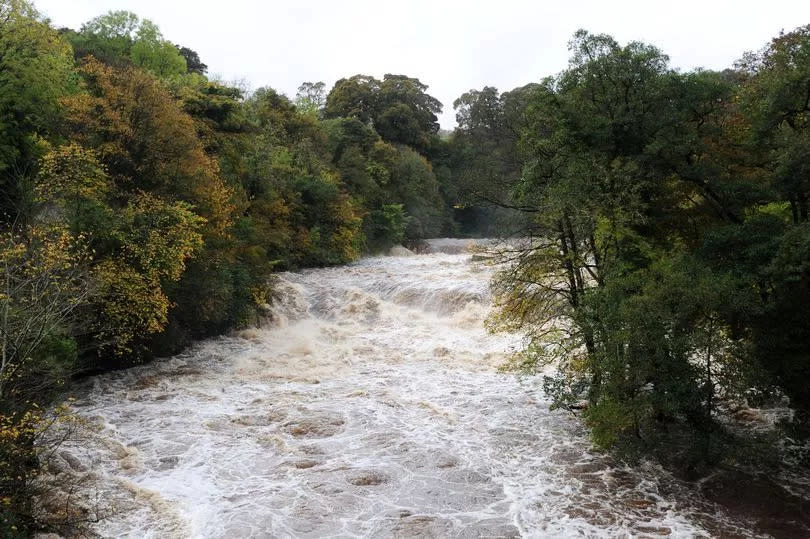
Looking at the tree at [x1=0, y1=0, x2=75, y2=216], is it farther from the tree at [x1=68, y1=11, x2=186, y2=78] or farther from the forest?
the tree at [x1=68, y1=11, x2=186, y2=78]

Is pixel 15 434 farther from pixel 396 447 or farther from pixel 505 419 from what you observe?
pixel 505 419

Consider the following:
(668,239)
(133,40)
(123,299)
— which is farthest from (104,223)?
(133,40)

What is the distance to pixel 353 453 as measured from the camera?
10766mm

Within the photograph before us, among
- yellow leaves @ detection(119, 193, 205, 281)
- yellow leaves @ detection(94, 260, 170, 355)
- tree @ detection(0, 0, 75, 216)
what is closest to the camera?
yellow leaves @ detection(94, 260, 170, 355)

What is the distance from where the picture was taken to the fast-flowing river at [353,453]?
831 cm

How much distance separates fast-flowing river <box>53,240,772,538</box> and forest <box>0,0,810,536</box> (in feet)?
3.16

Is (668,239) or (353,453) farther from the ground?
Result: (668,239)

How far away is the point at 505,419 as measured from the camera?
12531 mm

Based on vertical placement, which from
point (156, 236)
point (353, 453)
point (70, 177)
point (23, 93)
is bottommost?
point (353, 453)

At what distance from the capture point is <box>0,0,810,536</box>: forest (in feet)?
28.7

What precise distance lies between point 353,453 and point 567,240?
6.34 m

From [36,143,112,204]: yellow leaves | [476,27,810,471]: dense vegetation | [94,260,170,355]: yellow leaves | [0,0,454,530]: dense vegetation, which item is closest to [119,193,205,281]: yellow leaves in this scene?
[0,0,454,530]: dense vegetation

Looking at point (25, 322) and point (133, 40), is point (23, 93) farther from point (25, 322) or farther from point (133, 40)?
point (133, 40)

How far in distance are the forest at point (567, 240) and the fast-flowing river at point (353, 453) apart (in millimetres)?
962
